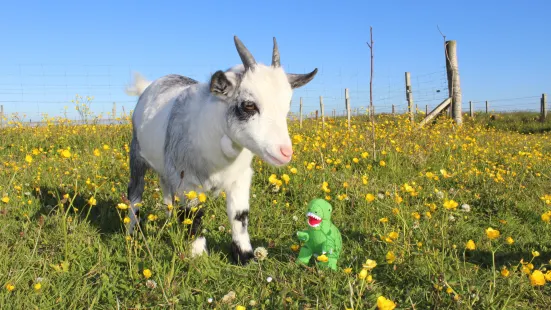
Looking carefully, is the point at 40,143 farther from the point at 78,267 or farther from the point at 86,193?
the point at 78,267

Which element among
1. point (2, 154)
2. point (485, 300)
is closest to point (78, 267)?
point (485, 300)

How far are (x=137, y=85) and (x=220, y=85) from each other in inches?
90.8

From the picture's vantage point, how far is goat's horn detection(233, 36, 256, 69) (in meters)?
2.57

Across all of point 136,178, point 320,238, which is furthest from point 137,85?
point 320,238

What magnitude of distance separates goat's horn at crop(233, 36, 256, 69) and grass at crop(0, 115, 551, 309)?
2.90 feet

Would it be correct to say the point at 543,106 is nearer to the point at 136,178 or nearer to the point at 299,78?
the point at 299,78

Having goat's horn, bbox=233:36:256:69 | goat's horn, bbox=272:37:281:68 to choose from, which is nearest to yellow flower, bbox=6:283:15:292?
goat's horn, bbox=233:36:256:69

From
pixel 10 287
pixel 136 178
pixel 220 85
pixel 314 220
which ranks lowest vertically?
pixel 10 287

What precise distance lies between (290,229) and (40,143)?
6.34 metres

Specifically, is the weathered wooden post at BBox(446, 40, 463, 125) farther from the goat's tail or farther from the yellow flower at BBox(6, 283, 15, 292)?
the yellow flower at BBox(6, 283, 15, 292)

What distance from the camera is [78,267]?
2678mm

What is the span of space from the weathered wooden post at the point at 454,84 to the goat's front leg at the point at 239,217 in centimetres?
856

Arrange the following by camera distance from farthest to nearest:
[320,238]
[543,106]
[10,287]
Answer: [543,106] < [320,238] < [10,287]

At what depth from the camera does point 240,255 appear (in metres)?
2.99
